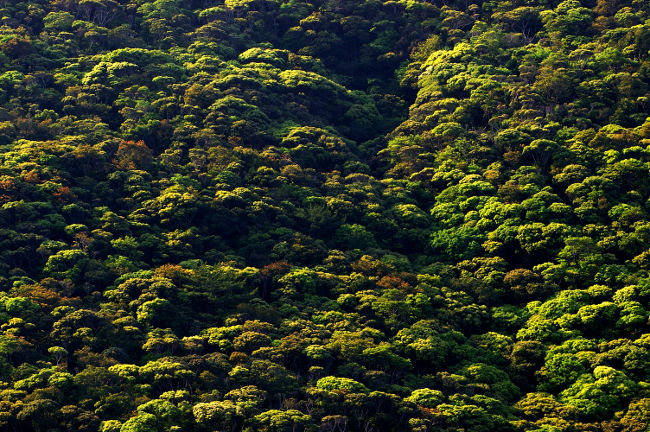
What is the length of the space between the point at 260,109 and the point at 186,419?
1922 inches

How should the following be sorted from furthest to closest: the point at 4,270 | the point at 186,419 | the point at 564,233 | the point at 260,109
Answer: the point at 260,109 < the point at 564,233 < the point at 4,270 < the point at 186,419

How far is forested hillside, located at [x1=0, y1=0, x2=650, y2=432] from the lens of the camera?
55.8 metres

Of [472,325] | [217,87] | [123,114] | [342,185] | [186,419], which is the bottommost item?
[186,419]

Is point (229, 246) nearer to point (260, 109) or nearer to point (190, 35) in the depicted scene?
Result: point (260, 109)

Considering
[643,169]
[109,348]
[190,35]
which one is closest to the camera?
[109,348]

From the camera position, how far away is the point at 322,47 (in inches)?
4500

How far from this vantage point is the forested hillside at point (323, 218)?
183 feet

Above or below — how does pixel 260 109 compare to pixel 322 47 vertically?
below

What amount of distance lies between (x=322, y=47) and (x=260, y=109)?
78.7 ft

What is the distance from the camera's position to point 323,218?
77938mm

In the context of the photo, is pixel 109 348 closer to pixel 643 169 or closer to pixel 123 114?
pixel 123 114

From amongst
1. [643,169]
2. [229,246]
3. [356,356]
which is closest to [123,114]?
[229,246]

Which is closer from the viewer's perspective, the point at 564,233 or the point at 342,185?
the point at 564,233

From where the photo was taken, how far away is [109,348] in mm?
58000
